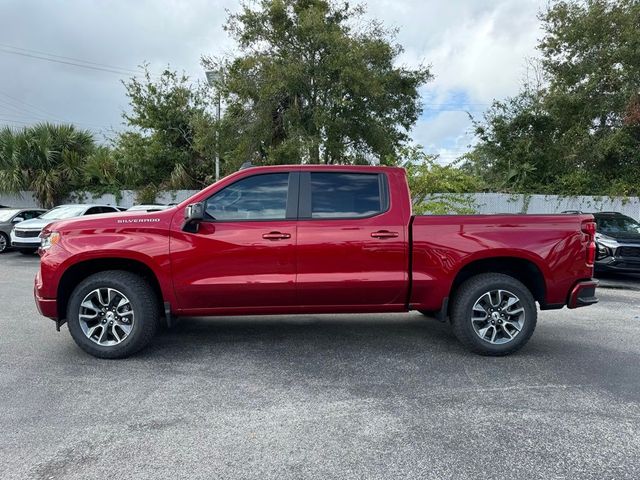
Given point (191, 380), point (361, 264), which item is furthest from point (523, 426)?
point (191, 380)

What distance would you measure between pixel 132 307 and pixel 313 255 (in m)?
1.89

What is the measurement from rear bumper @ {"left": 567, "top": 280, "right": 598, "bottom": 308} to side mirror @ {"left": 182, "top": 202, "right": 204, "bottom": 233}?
3.92 m

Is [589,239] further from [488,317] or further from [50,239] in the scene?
[50,239]

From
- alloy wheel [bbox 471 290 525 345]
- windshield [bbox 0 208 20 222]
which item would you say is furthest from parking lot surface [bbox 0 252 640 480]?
windshield [bbox 0 208 20 222]

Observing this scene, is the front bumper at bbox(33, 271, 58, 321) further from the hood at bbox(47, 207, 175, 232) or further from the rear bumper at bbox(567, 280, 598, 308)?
the rear bumper at bbox(567, 280, 598, 308)

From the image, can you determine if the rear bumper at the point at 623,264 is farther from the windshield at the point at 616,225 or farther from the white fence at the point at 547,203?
the white fence at the point at 547,203

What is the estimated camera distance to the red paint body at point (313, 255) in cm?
476

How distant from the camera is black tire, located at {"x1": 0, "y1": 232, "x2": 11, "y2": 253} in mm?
15117

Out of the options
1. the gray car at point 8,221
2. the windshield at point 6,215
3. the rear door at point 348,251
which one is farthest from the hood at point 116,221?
the windshield at point 6,215

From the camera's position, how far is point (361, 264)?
4.86 metres

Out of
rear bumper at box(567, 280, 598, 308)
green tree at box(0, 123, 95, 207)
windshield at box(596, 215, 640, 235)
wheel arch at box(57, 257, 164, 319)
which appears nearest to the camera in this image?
wheel arch at box(57, 257, 164, 319)

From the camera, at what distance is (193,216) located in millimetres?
4633

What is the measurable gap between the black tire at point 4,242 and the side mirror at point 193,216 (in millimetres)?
13487

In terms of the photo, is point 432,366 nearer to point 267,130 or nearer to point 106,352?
point 106,352
